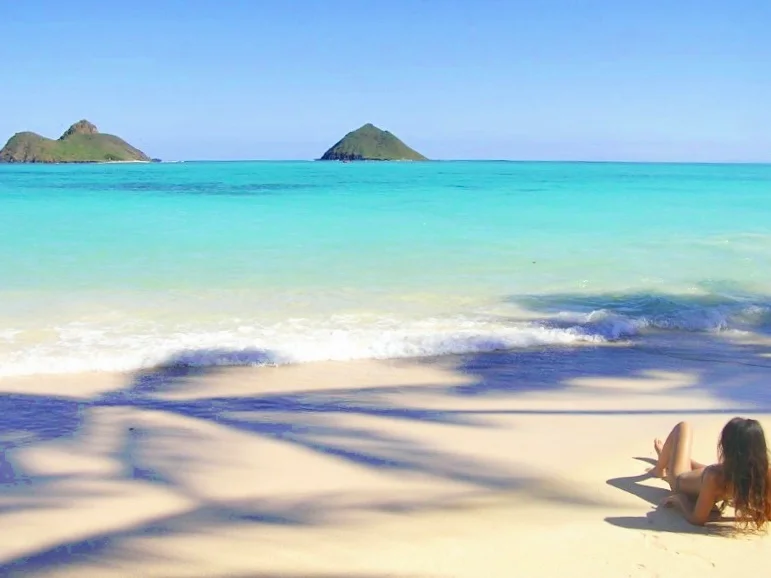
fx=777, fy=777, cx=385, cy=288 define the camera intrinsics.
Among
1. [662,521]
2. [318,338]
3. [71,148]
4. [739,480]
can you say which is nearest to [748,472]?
[739,480]

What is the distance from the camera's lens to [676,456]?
4324 millimetres

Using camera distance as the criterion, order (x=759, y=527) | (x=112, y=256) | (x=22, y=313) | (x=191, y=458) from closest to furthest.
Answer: (x=759, y=527)
(x=191, y=458)
(x=22, y=313)
(x=112, y=256)

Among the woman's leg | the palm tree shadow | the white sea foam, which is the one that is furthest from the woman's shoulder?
the white sea foam

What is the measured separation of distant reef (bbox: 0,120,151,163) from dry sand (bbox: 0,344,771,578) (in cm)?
17855

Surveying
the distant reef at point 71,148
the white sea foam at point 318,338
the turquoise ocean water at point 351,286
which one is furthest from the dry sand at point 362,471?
the distant reef at point 71,148

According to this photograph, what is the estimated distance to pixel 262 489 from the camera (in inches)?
171

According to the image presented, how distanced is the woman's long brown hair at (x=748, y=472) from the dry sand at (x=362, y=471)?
0.52 feet

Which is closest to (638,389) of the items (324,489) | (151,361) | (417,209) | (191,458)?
(324,489)

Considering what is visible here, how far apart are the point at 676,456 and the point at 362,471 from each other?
1790mm

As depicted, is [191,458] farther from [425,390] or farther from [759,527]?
[759,527]

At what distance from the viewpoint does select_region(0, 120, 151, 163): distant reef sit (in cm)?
16882

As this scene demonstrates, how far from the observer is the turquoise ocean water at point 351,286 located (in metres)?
8.06

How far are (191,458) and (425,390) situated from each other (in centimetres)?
222

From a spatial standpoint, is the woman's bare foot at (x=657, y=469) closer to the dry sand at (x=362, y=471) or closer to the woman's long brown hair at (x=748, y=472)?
the dry sand at (x=362, y=471)
